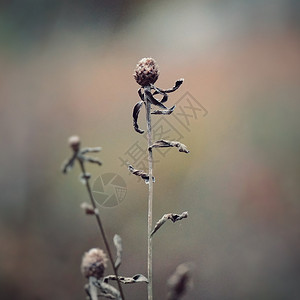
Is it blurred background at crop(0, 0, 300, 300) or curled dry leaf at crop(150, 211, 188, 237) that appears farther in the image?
blurred background at crop(0, 0, 300, 300)

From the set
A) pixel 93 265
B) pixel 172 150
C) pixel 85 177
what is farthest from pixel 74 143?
pixel 172 150

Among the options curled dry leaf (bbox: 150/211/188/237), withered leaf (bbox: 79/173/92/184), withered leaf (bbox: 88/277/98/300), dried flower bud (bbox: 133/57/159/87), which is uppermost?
dried flower bud (bbox: 133/57/159/87)

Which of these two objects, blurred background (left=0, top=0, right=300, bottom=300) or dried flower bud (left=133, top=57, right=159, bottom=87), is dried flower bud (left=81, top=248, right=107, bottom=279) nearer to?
dried flower bud (left=133, top=57, right=159, bottom=87)

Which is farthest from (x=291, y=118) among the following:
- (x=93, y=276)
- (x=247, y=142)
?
(x=93, y=276)

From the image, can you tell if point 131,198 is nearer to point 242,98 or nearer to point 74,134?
point 74,134

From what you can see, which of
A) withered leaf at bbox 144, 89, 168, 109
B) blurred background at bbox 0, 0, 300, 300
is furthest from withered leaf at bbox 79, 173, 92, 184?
blurred background at bbox 0, 0, 300, 300

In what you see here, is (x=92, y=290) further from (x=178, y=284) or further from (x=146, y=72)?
(x=146, y=72)

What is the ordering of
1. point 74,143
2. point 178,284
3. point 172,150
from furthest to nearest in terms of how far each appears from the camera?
point 172,150 → point 74,143 → point 178,284

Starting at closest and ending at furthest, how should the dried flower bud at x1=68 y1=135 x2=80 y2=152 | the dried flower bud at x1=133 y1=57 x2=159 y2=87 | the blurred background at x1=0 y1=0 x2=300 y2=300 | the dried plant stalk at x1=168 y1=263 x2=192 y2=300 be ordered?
the dried plant stalk at x1=168 y1=263 x2=192 y2=300 < the dried flower bud at x1=68 y1=135 x2=80 y2=152 < the dried flower bud at x1=133 y1=57 x2=159 y2=87 < the blurred background at x1=0 y1=0 x2=300 y2=300
